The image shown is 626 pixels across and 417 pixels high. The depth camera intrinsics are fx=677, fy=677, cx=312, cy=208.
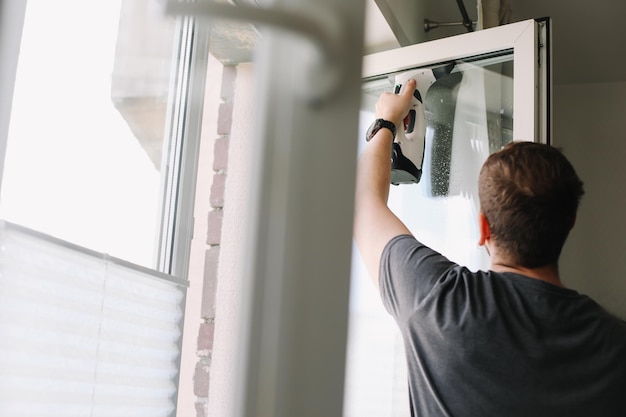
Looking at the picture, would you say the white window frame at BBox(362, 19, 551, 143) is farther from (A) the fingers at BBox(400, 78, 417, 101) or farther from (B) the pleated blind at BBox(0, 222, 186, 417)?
(B) the pleated blind at BBox(0, 222, 186, 417)

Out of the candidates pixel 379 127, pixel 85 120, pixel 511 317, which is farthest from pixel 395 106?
pixel 85 120

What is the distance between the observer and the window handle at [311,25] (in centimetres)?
33

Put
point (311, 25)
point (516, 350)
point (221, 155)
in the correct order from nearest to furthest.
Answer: point (311, 25), point (221, 155), point (516, 350)

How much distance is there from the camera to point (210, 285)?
0.50 metres

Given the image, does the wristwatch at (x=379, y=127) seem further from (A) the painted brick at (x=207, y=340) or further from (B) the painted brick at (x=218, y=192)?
(A) the painted brick at (x=207, y=340)

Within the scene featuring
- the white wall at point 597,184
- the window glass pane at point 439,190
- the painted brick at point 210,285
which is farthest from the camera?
the white wall at point 597,184

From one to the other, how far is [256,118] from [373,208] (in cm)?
107

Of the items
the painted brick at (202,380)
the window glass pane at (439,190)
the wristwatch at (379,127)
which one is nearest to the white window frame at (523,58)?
the window glass pane at (439,190)

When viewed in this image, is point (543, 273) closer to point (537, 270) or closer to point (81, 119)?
point (537, 270)

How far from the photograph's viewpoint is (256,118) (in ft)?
1.08

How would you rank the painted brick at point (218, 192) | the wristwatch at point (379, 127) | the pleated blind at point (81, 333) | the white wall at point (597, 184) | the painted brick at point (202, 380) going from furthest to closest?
the white wall at point (597, 184)
the wristwatch at point (379, 127)
the pleated blind at point (81, 333)
the painted brick at point (202, 380)
the painted brick at point (218, 192)

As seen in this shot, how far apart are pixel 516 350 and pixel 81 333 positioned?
2.31 ft

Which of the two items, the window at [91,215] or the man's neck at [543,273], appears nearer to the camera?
the window at [91,215]

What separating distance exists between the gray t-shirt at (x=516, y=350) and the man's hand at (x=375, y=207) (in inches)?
7.1
